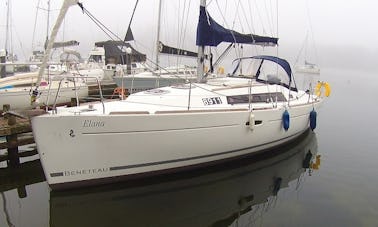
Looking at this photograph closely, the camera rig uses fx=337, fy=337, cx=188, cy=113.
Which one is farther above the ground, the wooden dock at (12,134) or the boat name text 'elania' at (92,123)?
the boat name text 'elania' at (92,123)

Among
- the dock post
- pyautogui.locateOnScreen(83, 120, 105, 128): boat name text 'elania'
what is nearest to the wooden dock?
the dock post

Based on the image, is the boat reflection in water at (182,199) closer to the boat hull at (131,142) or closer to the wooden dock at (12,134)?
the boat hull at (131,142)

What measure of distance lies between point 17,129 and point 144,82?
31.4 ft

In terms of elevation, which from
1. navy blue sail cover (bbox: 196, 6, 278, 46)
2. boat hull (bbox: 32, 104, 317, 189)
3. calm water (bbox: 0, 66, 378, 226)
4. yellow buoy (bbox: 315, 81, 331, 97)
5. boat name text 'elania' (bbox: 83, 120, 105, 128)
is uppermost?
navy blue sail cover (bbox: 196, 6, 278, 46)

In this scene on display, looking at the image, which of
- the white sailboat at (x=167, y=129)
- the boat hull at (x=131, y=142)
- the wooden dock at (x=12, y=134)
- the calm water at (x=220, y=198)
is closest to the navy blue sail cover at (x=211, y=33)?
the white sailboat at (x=167, y=129)

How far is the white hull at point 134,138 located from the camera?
6359 mm

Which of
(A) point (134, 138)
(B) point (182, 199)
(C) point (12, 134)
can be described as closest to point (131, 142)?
(A) point (134, 138)

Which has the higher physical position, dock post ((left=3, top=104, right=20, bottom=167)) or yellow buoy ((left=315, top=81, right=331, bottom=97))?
yellow buoy ((left=315, top=81, right=331, bottom=97))

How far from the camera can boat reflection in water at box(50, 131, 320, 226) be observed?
607 centimetres

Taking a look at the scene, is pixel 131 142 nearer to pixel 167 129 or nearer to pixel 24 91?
pixel 167 129

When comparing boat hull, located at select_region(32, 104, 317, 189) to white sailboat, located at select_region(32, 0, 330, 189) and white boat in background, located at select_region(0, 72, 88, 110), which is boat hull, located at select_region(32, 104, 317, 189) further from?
white boat in background, located at select_region(0, 72, 88, 110)

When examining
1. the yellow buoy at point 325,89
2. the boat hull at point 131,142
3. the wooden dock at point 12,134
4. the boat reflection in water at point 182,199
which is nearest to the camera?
the boat reflection in water at point 182,199

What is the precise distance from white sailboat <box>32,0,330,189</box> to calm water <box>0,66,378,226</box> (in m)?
0.39

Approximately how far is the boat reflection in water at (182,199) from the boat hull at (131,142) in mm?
274
